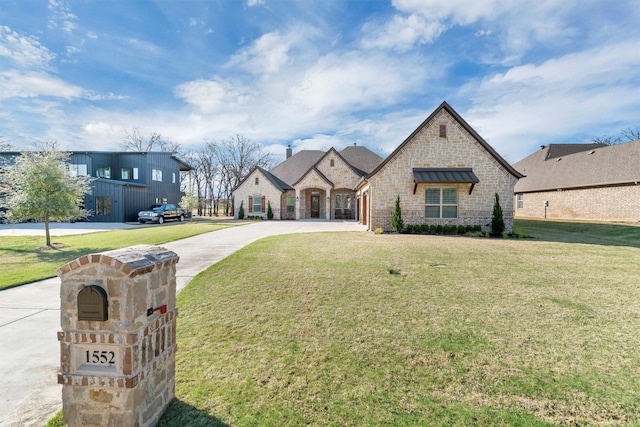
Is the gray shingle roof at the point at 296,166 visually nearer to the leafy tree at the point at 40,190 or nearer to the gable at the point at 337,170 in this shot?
the gable at the point at 337,170

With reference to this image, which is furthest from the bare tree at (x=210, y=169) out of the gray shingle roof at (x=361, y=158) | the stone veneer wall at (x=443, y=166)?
the stone veneer wall at (x=443, y=166)

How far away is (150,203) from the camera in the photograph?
30.5 m

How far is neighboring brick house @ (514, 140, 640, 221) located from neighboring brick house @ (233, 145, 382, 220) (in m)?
16.8

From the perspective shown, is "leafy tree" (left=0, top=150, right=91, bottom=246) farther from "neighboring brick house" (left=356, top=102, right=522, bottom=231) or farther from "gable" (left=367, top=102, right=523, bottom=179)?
"gable" (left=367, top=102, right=523, bottom=179)

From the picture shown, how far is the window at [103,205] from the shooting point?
87.5ft

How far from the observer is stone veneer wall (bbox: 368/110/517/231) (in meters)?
16.2

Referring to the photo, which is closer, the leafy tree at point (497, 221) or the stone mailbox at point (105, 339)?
the stone mailbox at point (105, 339)

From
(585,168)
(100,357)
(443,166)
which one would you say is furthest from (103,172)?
(585,168)

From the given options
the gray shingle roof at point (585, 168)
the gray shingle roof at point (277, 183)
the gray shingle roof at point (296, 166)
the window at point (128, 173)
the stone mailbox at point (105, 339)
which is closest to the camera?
the stone mailbox at point (105, 339)

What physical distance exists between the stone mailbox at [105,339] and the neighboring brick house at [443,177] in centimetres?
1524

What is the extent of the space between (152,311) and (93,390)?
0.70 metres

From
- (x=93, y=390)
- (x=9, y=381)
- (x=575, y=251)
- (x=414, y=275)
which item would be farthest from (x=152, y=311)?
(x=575, y=251)

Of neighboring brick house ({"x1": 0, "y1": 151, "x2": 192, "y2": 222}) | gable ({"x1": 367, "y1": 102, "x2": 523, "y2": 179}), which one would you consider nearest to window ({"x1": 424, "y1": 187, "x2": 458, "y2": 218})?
gable ({"x1": 367, "y1": 102, "x2": 523, "y2": 179})

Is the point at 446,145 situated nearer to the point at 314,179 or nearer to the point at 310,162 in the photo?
the point at 314,179
